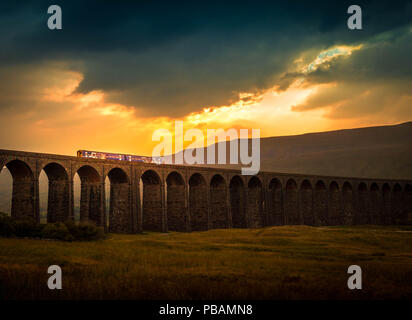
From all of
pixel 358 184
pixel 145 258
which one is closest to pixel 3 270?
pixel 145 258

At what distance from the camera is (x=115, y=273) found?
51.2 ft

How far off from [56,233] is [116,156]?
735 inches

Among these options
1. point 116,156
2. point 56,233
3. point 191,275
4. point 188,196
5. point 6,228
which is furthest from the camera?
point 188,196

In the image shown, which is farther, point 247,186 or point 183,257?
point 247,186

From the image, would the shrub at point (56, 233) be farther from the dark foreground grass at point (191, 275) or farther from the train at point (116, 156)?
the train at point (116, 156)

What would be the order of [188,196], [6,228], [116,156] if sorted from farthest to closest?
[188,196]
[116,156]
[6,228]

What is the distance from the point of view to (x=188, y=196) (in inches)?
2119

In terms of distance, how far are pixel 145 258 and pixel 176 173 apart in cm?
3237

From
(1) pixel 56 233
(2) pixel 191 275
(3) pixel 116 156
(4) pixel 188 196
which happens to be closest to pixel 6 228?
(1) pixel 56 233

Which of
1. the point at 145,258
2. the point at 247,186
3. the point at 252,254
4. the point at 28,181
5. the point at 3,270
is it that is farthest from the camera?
the point at 247,186

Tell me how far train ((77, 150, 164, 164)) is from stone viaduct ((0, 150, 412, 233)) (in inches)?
48.8

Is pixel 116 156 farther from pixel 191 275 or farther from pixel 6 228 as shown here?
pixel 191 275

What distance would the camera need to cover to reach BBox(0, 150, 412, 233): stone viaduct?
124 feet
